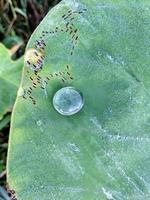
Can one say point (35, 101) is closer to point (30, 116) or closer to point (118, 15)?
point (30, 116)

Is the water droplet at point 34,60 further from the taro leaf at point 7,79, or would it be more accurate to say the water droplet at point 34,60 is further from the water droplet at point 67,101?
the taro leaf at point 7,79

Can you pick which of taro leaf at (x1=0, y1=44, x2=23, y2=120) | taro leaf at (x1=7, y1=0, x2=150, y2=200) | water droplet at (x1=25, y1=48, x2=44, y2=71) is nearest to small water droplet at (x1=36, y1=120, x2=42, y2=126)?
taro leaf at (x1=7, y1=0, x2=150, y2=200)

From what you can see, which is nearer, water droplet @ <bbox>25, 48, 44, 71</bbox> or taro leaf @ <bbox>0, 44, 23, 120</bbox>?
water droplet @ <bbox>25, 48, 44, 71</bbox>

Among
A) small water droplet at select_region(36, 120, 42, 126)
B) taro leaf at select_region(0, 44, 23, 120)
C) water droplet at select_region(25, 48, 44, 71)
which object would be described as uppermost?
water droplet at select_region(25, 48, 44, 71)

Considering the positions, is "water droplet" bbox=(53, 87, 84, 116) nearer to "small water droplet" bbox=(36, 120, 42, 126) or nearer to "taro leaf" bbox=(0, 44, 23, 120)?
"small water droplet" bbox=(36, 120, 42, 126)

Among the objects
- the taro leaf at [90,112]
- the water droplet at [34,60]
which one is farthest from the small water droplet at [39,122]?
the water droplet at [34,60]

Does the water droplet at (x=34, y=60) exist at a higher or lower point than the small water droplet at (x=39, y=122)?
higher

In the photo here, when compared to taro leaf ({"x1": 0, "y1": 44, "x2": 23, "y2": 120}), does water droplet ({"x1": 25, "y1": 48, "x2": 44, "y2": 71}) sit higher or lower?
higher
